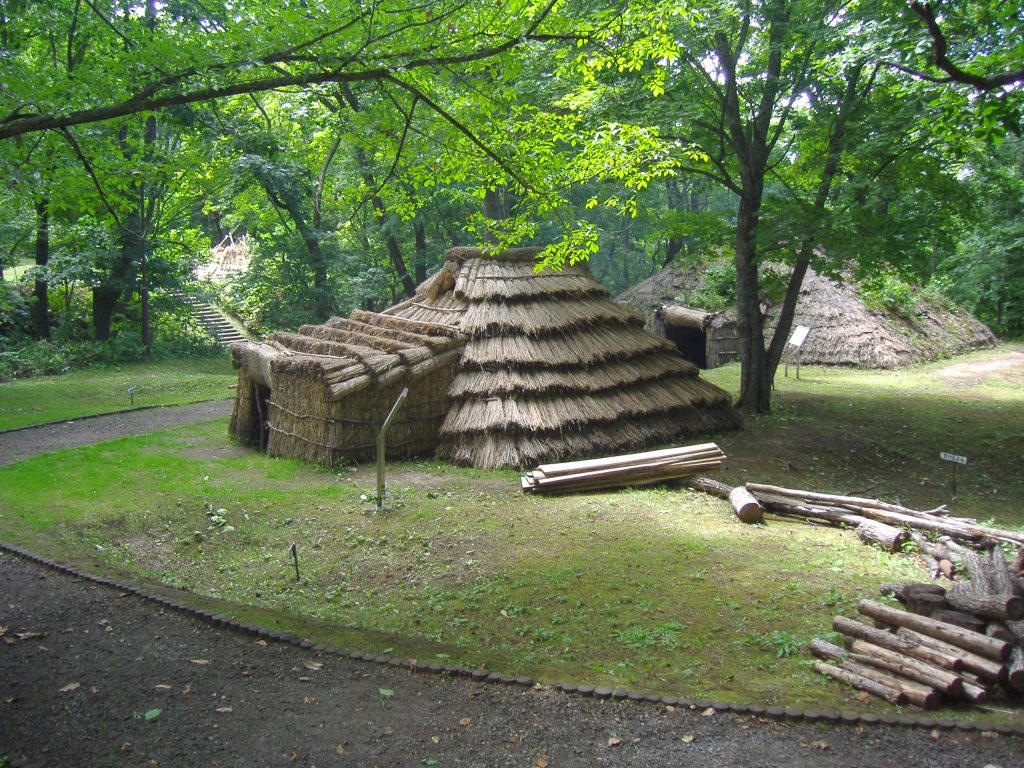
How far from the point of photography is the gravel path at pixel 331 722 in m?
4.62

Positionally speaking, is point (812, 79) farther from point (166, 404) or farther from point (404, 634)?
point (166, 404)

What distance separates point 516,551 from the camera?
874 centimetres

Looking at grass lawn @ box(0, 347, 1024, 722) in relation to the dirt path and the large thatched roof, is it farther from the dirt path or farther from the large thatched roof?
the large thatched roof

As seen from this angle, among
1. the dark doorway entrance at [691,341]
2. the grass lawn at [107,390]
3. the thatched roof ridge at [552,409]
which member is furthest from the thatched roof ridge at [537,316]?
the dark doorway entrance at [691,341]

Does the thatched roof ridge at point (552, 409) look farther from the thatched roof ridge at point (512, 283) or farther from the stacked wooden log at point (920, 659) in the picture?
the stacked wooden log at point (920, 659)

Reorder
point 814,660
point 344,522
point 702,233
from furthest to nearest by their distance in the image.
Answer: point 702,233 < point 344,522 < point 814,660

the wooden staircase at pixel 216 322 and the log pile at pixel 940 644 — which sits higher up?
the wooden staircase at pixel 216 322

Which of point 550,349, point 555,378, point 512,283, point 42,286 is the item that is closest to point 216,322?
point 42,286

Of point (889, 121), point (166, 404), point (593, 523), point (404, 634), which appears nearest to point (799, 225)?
point (889, 121)

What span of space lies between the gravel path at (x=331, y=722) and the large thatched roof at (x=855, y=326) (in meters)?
19.7

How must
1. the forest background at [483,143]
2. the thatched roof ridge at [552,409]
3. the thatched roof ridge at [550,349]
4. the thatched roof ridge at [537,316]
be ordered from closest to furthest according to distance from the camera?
the forest background at [483,143], the thatched roof ridge at [552,409], the thatched roof ridge at [550,349], the thatched roof ridge at [537,316]

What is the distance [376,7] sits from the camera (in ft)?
21.9

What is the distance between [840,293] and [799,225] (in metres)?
11.6

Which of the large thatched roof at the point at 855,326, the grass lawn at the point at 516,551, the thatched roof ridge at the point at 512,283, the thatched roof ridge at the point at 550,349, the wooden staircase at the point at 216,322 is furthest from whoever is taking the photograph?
the wooden staircase at the point at 216,322
